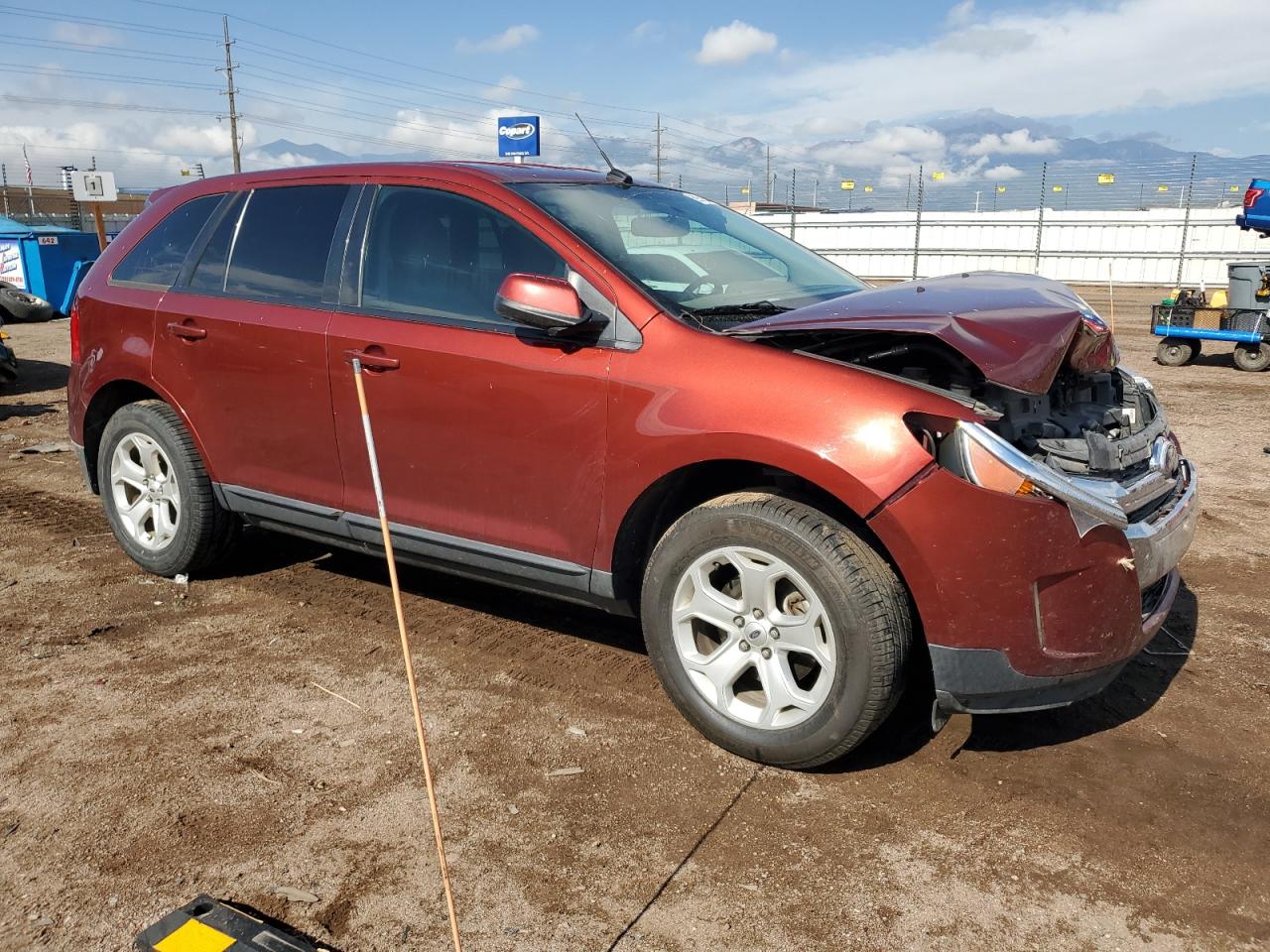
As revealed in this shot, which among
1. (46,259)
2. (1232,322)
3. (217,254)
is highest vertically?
(217,254)

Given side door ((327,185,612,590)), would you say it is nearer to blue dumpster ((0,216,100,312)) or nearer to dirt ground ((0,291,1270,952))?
dirt ground ((0,291,1270,952))

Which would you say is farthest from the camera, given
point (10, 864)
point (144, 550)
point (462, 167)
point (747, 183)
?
point (747, 183)

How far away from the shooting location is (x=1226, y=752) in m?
3.30

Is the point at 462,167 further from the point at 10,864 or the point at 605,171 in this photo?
the point at 10,864

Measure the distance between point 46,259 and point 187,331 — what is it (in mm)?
16546

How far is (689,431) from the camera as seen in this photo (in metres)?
3.15

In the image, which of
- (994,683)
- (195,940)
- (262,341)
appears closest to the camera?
(195,940)

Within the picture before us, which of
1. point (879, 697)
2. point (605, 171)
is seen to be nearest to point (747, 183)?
point (605, 171)

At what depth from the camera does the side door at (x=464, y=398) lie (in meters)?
3.45

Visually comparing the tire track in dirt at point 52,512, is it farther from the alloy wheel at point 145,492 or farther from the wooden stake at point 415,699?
the wooden stake at point 415,699

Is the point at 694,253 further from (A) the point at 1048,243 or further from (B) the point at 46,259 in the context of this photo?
(A) the point at 1048,243

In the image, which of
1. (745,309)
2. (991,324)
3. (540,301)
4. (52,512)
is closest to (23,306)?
(52,512)

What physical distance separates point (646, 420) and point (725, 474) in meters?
0.32

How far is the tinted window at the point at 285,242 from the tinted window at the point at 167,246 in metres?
0.35
